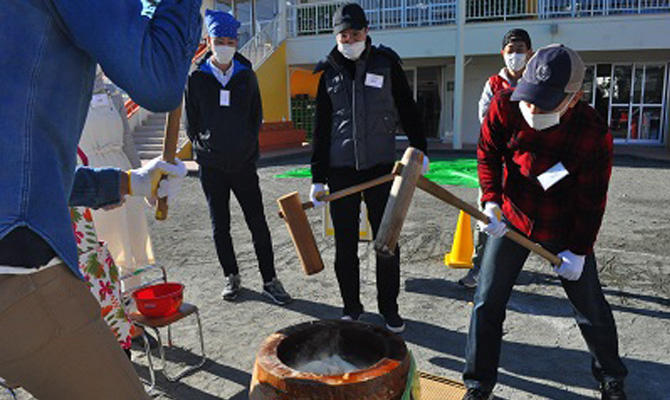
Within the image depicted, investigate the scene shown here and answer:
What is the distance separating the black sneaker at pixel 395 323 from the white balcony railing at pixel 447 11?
43.7 feet

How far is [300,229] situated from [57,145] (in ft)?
4.66

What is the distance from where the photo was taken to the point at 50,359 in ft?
4.25

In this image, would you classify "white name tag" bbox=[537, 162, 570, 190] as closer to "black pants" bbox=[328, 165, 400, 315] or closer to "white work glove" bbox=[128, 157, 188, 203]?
"black pants" bbox=[328, 165, 400, 315]

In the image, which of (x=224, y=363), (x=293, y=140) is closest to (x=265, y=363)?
(x=224, y=363)

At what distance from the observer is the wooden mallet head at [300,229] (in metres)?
2.55

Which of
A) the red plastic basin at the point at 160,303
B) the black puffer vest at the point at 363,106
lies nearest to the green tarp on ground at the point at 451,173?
the black puffer vest at the point at 363,106

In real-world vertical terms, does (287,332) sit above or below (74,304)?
below

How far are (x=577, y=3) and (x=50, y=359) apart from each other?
56.2 ft

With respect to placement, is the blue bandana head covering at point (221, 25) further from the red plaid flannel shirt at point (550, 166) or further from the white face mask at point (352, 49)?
the red plaid flannel shirt at point (550, 166)

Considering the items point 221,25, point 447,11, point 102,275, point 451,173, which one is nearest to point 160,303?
point 102,275

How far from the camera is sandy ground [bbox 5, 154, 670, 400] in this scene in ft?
10.2

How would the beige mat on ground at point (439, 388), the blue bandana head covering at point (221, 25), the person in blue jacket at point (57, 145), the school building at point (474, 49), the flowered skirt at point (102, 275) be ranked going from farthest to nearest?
the school building at point (474, 49) < the blue bandana head covering at point (221, 25) < the flowered skirt at point (102, 275) < the beige mat on ground at point (439, 388) < the person in blue jacket at point (57, 145)

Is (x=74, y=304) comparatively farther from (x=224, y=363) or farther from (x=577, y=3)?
(x=577, y=3)

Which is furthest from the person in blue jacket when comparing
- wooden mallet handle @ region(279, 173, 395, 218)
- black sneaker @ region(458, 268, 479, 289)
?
black sneaker @ region(458, 268, 479, 289)
